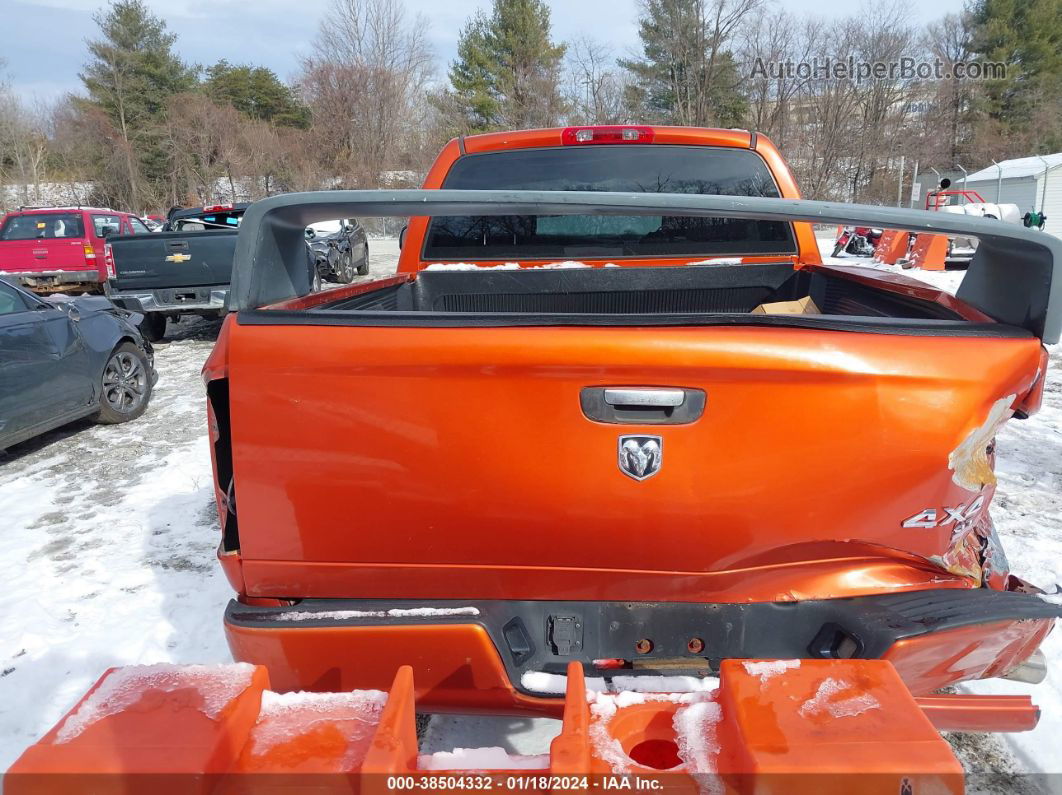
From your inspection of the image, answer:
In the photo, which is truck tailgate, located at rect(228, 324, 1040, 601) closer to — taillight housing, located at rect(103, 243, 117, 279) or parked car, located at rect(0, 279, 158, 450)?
parked car, located at rect(0, 279, 158, 450)

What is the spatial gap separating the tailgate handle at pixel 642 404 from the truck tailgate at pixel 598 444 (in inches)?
0.8

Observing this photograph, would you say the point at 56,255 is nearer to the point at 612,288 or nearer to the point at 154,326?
the point at 154,326

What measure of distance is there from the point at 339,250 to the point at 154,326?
16.2ft

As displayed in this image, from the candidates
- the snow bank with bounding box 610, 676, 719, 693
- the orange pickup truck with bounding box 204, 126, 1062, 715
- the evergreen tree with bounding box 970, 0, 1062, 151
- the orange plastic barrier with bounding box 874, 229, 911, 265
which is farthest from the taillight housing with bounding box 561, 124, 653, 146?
the evergreen tree with bounding box 970, 0, 1062, 151

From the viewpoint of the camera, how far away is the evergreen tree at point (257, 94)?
1799 inches

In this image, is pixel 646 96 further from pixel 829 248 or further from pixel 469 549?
pixel 469 549

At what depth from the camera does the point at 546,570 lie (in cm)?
183

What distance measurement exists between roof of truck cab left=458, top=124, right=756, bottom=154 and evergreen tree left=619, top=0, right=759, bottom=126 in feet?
116

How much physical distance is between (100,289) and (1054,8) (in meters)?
52.8

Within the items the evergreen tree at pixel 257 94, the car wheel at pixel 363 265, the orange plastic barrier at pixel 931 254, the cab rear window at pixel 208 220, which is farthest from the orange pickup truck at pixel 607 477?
the evergreen tree at pixel 257 94

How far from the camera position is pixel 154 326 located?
36.2 ft

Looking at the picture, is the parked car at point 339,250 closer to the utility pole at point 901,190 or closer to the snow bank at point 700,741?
the snow bank at point 700,741

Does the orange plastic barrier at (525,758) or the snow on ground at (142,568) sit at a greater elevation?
the orange plastic barrier at (525,758)

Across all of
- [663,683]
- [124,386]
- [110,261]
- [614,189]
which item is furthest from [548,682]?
[110,261]
